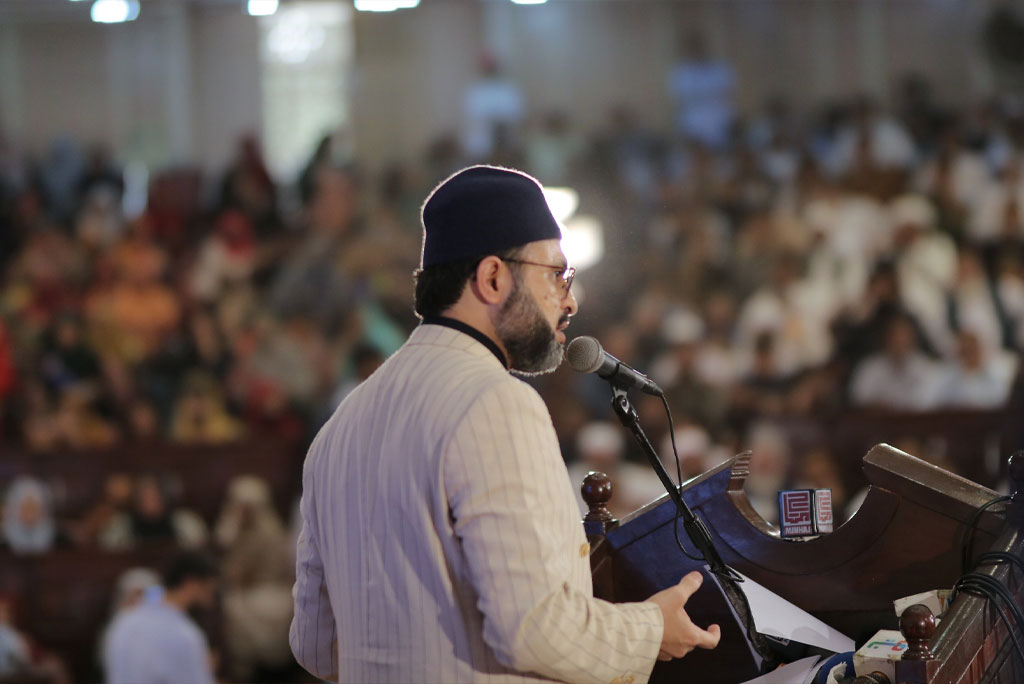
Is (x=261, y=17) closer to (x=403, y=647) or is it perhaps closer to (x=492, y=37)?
(x=492, y=37)

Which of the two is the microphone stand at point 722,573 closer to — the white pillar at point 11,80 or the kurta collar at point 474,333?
the kurta collar at point 474,333

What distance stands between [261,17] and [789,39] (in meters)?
4.96

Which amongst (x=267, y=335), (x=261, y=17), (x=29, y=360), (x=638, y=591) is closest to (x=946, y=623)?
(x=638, y=591)

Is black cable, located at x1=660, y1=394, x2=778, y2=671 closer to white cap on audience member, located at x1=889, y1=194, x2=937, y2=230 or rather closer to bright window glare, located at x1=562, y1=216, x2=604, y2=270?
bright window glare, located at x1=562, y1=216, x2=604, y2=270

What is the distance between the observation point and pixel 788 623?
1957 millimetres

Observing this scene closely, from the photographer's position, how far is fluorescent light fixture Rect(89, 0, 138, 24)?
11.8 m

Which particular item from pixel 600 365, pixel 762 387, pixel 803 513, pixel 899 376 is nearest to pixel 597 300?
pixel 762 387

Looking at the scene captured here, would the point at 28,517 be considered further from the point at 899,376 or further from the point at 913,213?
the point at 913,213

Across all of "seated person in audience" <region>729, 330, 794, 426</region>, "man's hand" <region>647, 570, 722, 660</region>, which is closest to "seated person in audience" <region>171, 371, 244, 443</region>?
"seated person in audience" <region>729, 330, 794, 426</region>

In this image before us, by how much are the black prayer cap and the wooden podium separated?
58 cm

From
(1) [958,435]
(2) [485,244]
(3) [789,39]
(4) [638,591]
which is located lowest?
(1) [958,435]

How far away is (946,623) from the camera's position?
163 centimetres

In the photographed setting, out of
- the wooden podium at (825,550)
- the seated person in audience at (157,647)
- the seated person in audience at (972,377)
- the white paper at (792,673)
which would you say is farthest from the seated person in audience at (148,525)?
the white paper at (792,673)

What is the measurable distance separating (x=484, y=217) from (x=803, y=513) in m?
0.78
